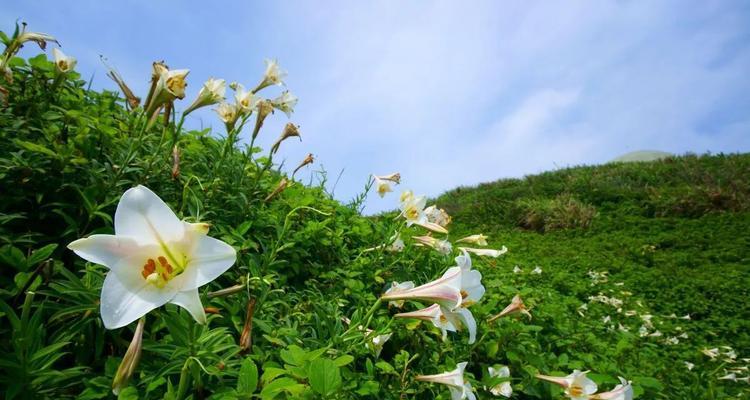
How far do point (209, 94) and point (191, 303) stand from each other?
87cm

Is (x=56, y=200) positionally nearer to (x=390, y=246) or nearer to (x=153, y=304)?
(x=153, y=304)

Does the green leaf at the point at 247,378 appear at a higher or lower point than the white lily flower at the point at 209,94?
lower

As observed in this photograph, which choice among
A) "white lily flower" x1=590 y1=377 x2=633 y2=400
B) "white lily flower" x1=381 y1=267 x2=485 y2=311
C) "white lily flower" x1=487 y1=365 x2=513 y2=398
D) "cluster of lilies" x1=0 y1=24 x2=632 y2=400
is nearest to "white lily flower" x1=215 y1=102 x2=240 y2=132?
"cluster of lilies" x1=0 y1=24 x2=632 y2=400

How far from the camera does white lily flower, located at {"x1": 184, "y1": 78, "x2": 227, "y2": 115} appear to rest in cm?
136

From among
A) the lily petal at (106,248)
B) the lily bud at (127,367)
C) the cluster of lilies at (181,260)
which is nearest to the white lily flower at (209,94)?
the cluster of lilies at (181,260)

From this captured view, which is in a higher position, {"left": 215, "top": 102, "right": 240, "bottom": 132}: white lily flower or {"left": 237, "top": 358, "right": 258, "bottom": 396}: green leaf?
{"left": 215, "top": 102, "right": 240, "bottom": 132}: white lily flower

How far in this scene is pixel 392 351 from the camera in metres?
1.44

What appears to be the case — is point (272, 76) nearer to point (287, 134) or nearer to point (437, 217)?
point (287, 134)

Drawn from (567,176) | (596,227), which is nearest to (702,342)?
(596,227)

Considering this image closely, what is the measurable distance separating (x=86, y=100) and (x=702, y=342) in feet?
15.5

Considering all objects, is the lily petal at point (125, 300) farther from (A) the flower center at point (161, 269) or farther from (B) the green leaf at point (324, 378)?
(B) the green leaf at point (324, 378)

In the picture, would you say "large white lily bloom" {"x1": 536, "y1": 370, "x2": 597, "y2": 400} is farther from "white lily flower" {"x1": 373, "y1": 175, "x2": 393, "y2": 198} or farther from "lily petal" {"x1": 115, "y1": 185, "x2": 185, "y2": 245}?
"lily petal" {"x1": 115, "y1": 185, "x2": 185, "y2": 245}

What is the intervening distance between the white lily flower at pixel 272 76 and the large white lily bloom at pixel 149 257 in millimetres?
1218

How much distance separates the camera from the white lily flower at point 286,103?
1881 mm
